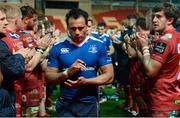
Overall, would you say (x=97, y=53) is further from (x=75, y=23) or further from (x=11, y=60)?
(x=11, y=60)

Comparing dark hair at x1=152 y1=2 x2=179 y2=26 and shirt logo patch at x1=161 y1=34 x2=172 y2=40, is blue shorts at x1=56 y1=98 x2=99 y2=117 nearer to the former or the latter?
shirt logo patch at x1=161 y1=34 x2=172 y2=40

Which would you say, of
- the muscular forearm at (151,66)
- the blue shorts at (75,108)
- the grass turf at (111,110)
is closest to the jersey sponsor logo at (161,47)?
the muscular forearm at (151,66)

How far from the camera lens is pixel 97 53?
535cm

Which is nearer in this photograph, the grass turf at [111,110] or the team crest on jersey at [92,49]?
the team crest on jersey at [92,49]

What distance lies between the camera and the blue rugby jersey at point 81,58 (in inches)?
209

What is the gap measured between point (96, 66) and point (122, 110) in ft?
18.0

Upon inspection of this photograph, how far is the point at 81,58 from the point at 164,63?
896 mm

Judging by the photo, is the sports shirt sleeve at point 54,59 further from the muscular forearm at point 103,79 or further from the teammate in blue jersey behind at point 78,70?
the muscular forearm at point 103,79

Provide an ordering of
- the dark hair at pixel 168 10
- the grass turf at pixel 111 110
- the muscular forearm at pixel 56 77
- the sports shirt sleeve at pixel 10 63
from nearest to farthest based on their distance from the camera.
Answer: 1. the sports shirt sleeve at pixel 10 63
2. the muscular forearm at pixel 56 77
3. the dark hair at pixel 168 10
4. the grass turf at pixel 111 110

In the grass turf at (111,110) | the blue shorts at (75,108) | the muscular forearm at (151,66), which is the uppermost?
the muscular forearm at (151,66)

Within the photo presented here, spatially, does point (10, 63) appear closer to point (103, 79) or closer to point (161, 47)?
point (103, 79)

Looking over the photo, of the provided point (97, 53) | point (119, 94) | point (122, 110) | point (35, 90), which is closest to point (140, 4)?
point (119, 94)

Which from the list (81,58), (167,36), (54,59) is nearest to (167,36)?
(167,36)

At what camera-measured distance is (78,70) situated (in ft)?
17.2
